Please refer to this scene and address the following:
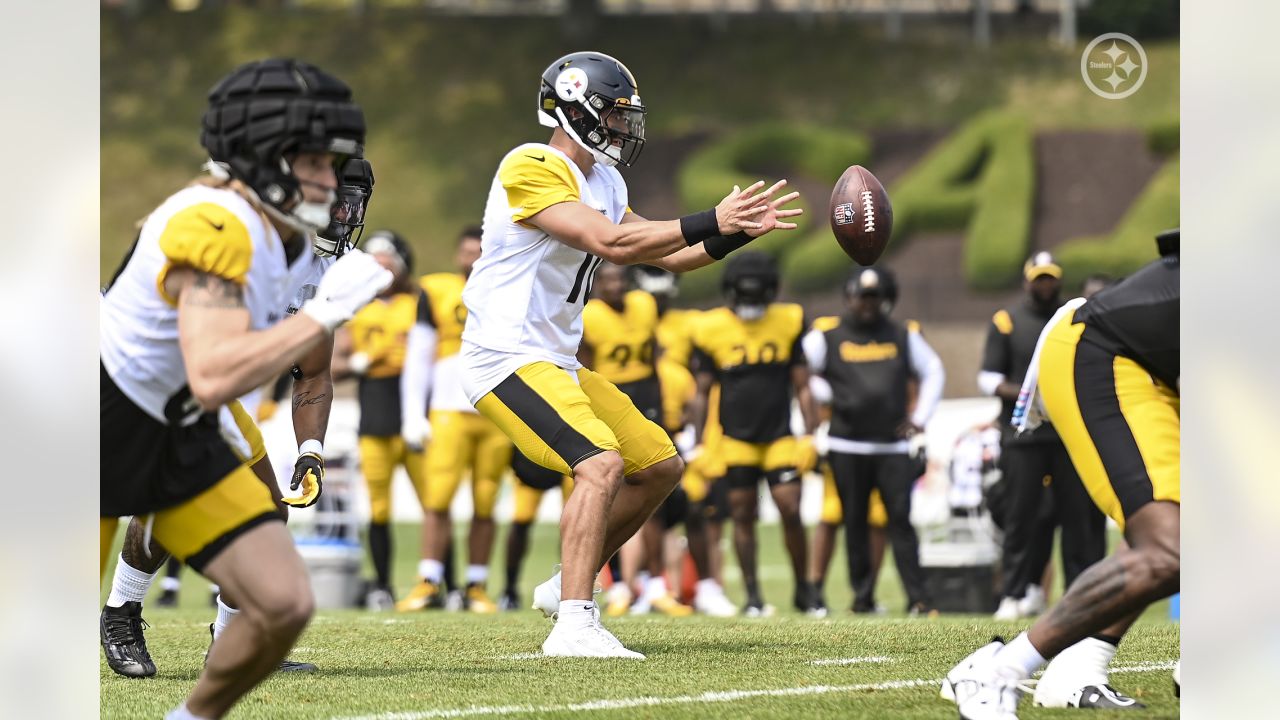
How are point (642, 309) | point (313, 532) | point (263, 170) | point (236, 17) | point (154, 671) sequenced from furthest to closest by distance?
point (236, 17)
point (313, 532)
point (642, 309)
point (154, 671)
point (263, 170)

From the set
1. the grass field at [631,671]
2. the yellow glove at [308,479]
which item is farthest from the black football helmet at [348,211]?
the grass field at [631,671]

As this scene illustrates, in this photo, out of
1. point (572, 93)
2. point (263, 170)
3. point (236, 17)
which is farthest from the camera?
point (236, 17)

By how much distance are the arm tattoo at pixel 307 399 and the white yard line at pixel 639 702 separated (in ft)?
4.72

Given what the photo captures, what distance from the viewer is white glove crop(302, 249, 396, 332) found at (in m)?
3.99

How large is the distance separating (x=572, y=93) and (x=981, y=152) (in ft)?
87.5

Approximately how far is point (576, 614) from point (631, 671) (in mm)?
472

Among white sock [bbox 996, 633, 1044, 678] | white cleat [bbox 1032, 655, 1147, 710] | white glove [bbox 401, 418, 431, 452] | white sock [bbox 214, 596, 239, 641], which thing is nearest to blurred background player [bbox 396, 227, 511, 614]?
white glove [bbox 401, 418, 431, 452]

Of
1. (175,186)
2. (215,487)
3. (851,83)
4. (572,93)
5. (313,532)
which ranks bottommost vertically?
(313,532)

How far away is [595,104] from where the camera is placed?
637 centimetres

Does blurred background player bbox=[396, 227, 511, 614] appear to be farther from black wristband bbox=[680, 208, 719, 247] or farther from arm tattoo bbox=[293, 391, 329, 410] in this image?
black wristband bbox=[680, 208, 719, 247]

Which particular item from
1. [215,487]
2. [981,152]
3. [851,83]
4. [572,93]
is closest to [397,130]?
[851,83]

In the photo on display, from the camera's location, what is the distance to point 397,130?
117 feet

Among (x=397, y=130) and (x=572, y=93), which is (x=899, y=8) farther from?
(x=572, y=93)

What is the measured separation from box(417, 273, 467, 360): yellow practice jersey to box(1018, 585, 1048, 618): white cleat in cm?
378
